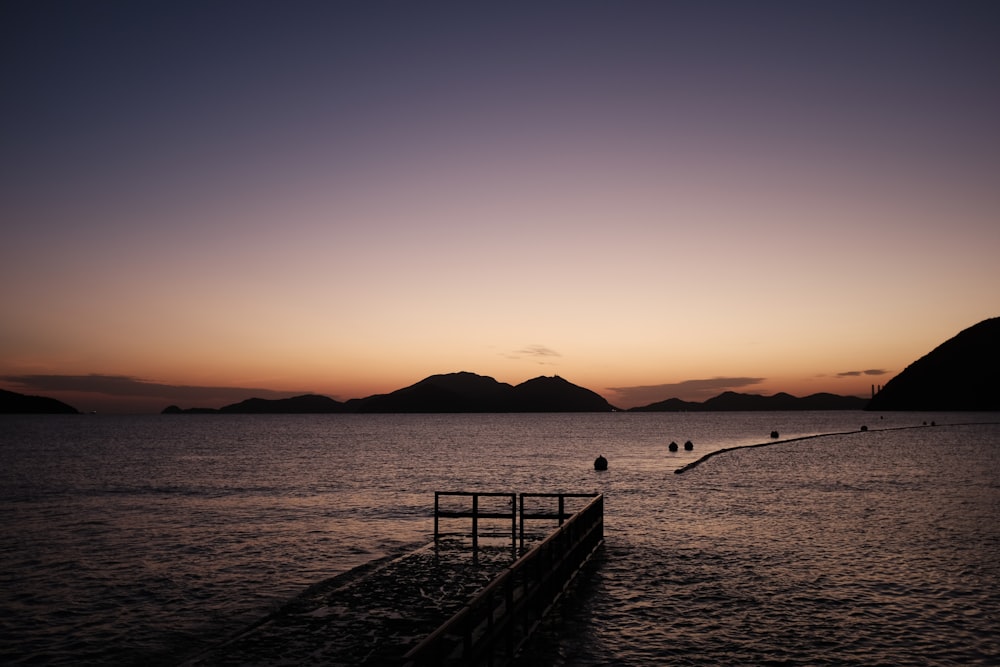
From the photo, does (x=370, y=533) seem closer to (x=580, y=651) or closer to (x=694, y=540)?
(x=694, y=540)

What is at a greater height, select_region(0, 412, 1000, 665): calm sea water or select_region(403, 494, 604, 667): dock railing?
select_region(403, 494, 604, 667): dock railing

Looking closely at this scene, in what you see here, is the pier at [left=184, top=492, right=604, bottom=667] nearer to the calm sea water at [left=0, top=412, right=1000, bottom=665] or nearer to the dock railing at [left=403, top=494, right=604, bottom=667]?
the dock railing at [left=403, top=494, right=604, bottom=667]

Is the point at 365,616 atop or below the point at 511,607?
below

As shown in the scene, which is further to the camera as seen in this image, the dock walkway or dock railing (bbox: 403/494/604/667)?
the dock walkway

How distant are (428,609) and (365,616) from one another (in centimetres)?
171

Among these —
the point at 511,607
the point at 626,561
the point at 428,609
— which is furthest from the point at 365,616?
the point at 626,561

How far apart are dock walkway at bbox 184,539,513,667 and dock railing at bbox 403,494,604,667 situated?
5.01ft

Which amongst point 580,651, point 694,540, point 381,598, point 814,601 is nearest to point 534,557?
point 580,651

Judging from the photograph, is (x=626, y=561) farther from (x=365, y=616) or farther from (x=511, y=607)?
(x=511, y=607)

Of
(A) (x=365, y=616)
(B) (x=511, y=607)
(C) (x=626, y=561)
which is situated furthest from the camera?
(C) (x=626, y=561)

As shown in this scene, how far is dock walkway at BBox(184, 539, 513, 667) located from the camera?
16.3 m

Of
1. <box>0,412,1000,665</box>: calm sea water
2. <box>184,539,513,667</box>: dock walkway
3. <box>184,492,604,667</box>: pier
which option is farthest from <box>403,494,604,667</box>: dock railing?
<box>184,539,513,667</box>: dock walkway

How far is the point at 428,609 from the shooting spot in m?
19.9

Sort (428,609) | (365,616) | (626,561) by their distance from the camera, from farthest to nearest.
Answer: (626,561), (428,609), (365,616)
